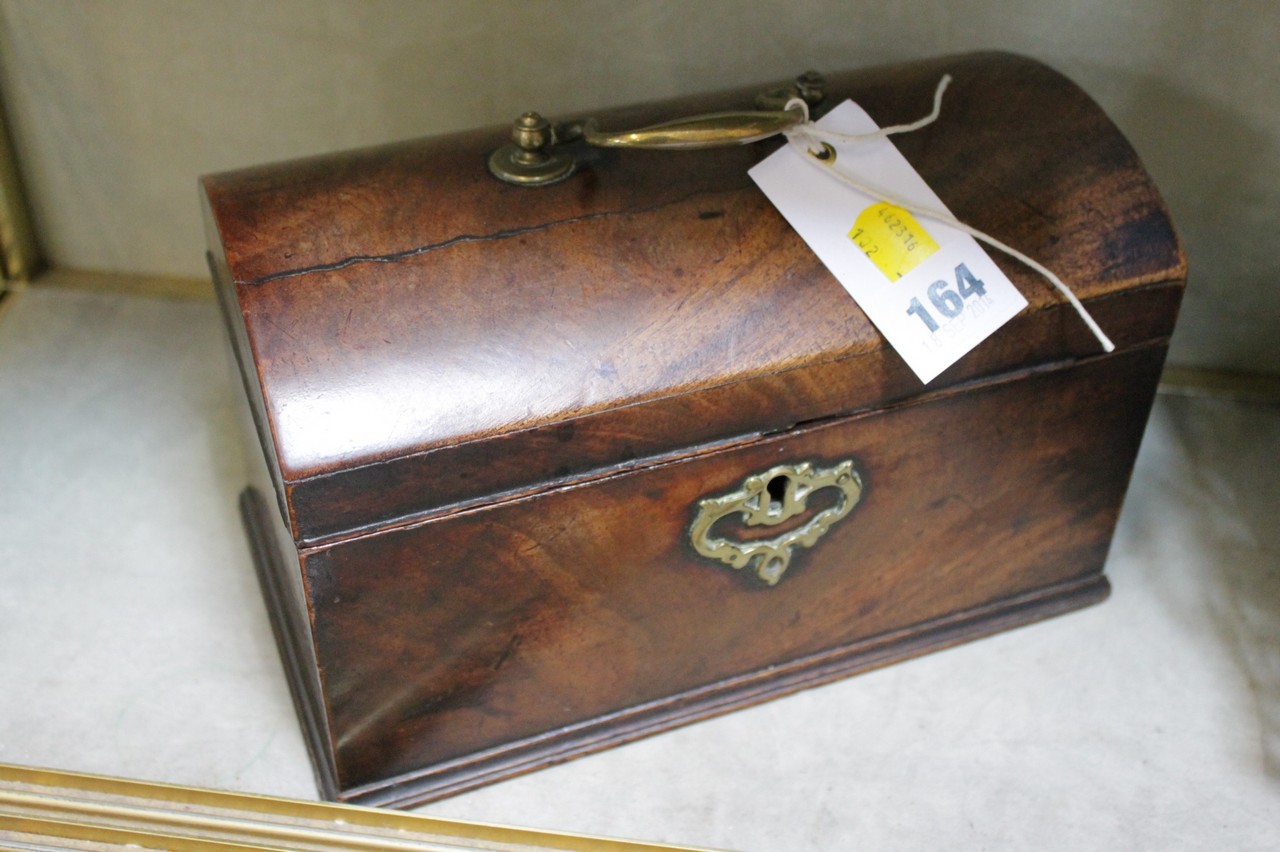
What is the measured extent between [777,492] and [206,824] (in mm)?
590

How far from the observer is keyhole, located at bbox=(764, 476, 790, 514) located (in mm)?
1301

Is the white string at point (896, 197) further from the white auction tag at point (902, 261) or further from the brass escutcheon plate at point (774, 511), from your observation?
the brass escutcheon plate at point (774, 511)

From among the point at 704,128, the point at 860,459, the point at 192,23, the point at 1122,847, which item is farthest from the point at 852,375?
the point at 192,23

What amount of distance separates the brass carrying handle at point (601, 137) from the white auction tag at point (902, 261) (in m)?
0.04

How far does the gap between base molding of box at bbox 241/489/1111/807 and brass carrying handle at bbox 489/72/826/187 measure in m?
0.49

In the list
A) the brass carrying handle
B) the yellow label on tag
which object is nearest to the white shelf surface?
the yellow label on tag

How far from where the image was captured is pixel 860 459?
1.32 m

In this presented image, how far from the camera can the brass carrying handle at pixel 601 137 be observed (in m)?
1.26

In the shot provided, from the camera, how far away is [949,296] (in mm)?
1270

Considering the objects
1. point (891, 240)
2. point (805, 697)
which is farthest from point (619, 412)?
point (805, 697)

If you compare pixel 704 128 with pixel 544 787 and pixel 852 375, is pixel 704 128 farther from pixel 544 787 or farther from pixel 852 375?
pixel 544 787

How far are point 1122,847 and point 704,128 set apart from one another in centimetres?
79

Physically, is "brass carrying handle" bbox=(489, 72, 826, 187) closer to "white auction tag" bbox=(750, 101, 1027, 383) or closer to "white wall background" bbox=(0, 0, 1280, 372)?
"white auction tag" bbox=(750, 101, 1027, 383)

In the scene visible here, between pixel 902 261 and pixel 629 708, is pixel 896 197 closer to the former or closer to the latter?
pixel 902 261
